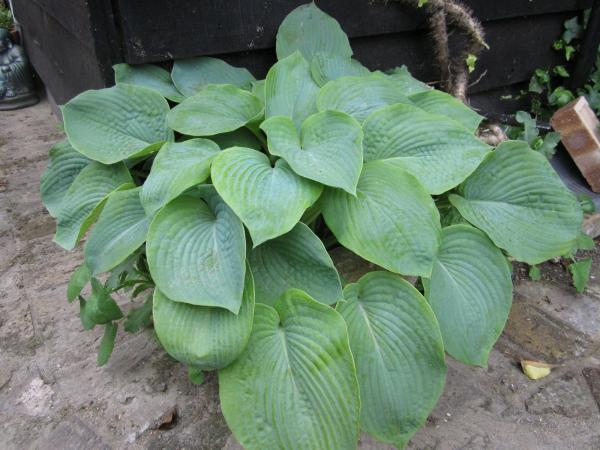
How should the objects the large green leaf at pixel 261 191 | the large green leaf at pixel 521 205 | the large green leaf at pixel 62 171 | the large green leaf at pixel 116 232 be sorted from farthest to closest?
the large green leaf at pixel 62 171 < the large green leaf at pixel 521 205 < the large green leaf at pixel 116 232 < the large green leaf at pixel 261 191

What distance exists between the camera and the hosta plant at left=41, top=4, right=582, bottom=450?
901mm

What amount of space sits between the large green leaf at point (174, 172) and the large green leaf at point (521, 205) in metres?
0.57

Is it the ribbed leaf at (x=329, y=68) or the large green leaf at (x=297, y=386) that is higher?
the ribbed leaf at (x=329, y=68)

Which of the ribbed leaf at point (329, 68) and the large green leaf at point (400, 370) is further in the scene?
the ribbed leaf at point (329, 68)

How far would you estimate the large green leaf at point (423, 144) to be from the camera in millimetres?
1074

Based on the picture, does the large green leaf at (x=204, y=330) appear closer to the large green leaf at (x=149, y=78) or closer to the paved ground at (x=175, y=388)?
the paved ground at (x=175, y=388)

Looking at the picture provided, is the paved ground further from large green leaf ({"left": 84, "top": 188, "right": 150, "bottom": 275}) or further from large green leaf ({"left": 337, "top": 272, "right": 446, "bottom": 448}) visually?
large green leaf ({"left": 84, "top": 188, "right": 150, "bottom": 275})

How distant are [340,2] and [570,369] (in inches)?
53.6

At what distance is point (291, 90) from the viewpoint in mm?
1254

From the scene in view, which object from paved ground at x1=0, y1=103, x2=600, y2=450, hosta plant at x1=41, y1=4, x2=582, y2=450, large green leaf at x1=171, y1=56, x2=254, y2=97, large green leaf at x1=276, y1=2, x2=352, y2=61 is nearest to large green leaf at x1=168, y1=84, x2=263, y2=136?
hosta plant at x1=41, y1=4, x2=582, y2=450

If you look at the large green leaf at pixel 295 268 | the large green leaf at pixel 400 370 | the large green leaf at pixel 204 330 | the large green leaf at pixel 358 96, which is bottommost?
the large green leaf at pixel 400 370

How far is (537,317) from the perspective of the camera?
1.60m

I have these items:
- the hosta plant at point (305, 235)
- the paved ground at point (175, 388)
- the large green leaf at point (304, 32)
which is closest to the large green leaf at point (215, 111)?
the hosta plant at point (305, 235)

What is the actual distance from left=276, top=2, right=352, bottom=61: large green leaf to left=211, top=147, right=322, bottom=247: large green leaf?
2.12 ft
